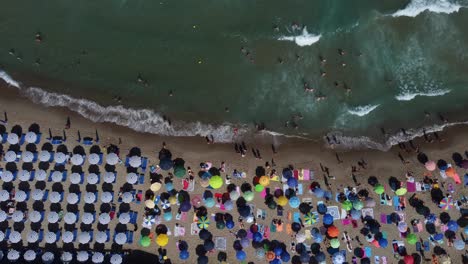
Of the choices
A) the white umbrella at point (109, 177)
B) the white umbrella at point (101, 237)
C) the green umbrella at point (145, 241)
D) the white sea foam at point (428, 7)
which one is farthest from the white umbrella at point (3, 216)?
the white sea foam at point (428, 7)

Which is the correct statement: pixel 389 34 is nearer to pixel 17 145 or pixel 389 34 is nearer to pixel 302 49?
pixel 302 49

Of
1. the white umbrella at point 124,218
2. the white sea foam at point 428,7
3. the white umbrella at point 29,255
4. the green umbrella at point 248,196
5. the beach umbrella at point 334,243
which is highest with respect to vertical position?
the white sea foam at point 428,7

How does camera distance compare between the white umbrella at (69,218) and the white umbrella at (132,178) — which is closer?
the white umbrella at (69,218)

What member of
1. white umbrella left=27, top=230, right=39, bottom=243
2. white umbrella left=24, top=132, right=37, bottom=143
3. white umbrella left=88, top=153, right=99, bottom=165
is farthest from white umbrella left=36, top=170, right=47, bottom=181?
white umbrella left=27, top=230, right=39, bottom=243

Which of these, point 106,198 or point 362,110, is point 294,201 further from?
point 106,198

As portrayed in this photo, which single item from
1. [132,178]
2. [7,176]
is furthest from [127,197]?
[7,176]

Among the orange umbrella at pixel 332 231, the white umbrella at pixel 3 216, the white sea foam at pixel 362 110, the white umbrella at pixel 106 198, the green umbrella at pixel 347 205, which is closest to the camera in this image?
the white umbrella at pixel 3 216

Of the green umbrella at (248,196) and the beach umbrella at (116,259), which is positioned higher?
the green umbrella at (248,196)

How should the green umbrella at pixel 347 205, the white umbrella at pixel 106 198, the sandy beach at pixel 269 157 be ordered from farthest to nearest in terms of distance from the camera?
the sandy beach at pixel 269 157 → the green umbrella at pixel 347 205 → the white umbrella at pixel 106 198

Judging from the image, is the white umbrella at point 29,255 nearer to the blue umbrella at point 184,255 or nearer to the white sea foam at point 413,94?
the blue umbrella at point 184,255
